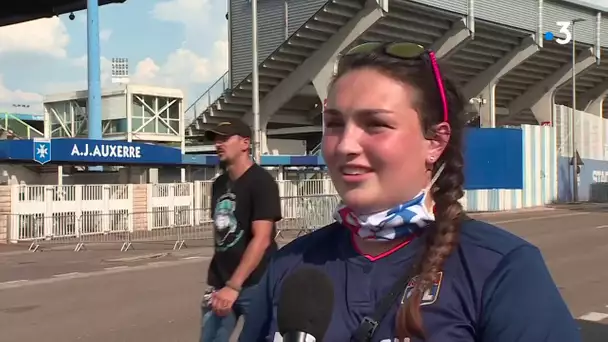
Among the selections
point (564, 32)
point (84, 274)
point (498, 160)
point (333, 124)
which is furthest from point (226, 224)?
point (564, 32)

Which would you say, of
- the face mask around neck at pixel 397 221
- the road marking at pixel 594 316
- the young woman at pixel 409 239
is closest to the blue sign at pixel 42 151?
the road marking at pixel 594 316

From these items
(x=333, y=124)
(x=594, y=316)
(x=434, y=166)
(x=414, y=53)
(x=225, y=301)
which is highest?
(x=414, y=53)

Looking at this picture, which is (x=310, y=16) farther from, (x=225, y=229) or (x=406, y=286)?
(x=406, y=286)

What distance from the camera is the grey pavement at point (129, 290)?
850cm

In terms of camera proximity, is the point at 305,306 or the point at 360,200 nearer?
the point at 305,306

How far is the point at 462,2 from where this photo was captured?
39750mm

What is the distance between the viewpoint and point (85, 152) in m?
21.6

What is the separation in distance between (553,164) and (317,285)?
40233mm

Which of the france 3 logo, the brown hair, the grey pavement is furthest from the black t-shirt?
the france 3 logo

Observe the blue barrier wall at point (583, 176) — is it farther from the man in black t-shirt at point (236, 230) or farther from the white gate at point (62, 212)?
the man in black t-shirt at point (236, 230)

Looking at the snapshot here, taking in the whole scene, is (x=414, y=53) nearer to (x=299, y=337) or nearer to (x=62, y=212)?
(x=299, y=337)

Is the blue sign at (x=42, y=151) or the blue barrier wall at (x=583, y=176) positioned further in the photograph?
the blue barrier wall at (x=583, y=176)

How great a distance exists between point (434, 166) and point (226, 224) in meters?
3.04

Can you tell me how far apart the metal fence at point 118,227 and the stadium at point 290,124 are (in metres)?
0.04
